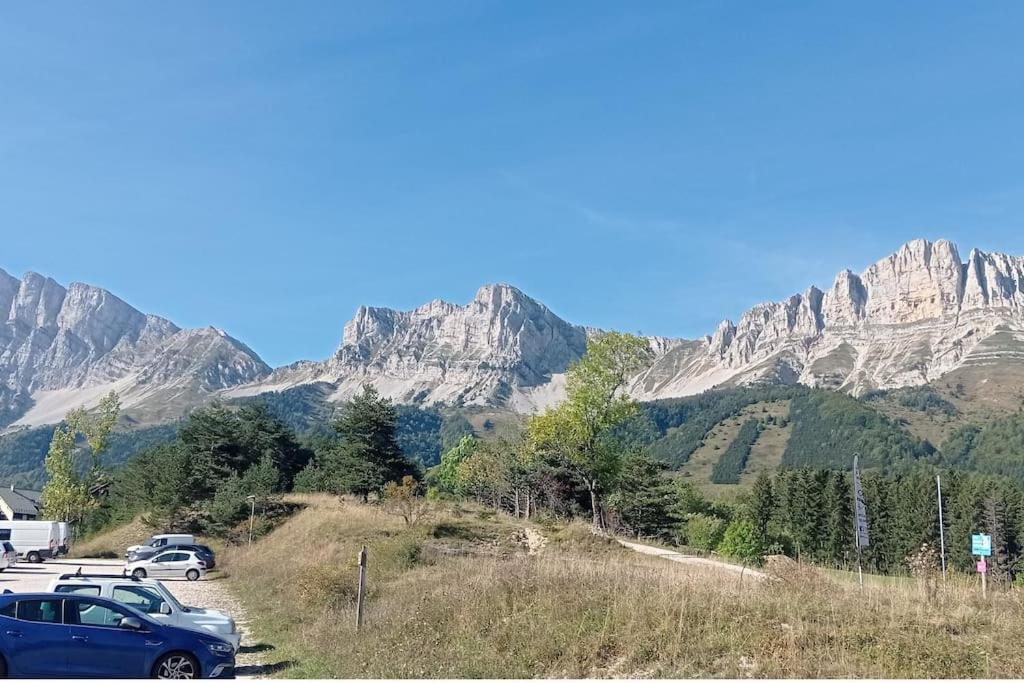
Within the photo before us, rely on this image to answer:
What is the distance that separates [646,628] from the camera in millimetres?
12570

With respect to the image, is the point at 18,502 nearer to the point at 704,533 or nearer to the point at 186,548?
the point at 186,548

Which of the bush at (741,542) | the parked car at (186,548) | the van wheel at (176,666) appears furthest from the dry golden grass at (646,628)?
the bush at (741,542)

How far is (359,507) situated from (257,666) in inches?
1168

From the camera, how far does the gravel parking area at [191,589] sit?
1708 centimetres

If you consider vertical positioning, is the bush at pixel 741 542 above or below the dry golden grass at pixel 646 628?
below

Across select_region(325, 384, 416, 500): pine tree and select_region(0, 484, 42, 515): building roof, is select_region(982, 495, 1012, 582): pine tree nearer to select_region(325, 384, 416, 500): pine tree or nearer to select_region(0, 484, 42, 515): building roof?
select_region(325, 384, 416, 500): pine tree

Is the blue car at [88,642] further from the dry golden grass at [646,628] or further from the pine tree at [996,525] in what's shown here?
the pine tree at [996,525]

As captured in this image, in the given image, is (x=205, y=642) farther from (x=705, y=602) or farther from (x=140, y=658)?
(x=705, y=602)

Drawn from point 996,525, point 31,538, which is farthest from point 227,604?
point 996,525

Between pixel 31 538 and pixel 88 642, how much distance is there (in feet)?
165

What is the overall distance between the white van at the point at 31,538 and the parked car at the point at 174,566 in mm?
18364

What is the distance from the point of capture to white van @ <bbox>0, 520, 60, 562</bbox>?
54.2m

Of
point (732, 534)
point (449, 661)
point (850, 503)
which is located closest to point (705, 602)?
point (449, 661)

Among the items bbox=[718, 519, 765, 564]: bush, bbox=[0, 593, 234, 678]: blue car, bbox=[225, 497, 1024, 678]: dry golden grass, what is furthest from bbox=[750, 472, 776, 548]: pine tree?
bbox=[0, 593, 234, 678]: blue car
